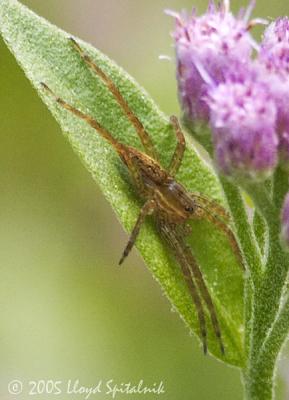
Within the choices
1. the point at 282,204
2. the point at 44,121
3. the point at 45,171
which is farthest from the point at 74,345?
the point at 282,204

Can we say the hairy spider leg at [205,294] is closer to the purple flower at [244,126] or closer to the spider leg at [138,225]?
the spider leg at [138,225]

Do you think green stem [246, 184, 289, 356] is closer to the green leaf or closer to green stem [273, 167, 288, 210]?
green stem [273, 167, 288, 210]

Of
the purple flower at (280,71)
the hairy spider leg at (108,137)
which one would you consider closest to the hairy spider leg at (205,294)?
the hairy spider leg at (108,137)

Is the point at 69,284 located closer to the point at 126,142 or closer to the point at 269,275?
the point at 126,142

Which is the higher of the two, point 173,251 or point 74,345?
point 173,251

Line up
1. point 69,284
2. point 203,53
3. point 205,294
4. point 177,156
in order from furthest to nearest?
point 69,284, point 177,156, point 205,294, point 203,53

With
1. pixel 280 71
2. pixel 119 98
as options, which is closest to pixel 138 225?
pixel 119 98

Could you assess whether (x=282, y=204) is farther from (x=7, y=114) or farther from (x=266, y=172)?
(x=7, y=114)
